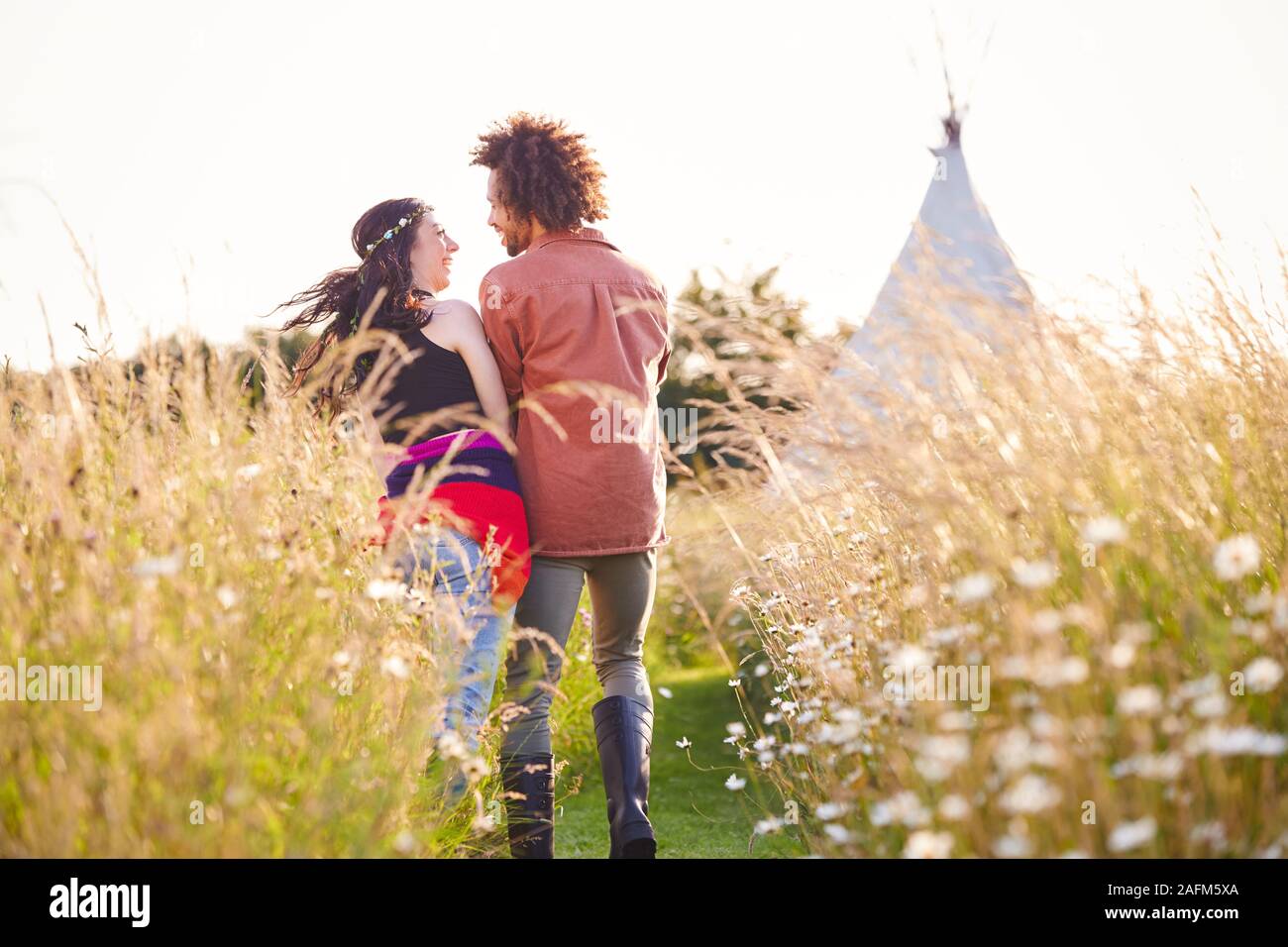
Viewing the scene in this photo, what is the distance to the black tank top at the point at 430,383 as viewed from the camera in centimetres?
303

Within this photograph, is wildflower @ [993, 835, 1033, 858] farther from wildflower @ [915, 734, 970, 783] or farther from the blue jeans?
the blue jeans

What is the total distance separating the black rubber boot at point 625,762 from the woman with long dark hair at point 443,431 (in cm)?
38

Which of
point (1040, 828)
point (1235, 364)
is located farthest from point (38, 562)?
point (1235, 364)

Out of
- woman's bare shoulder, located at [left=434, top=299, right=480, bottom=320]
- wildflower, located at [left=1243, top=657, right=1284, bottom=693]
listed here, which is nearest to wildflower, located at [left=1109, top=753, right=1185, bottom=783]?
wildflower, located at [left=1243, top=657, right=1284, bottom=693]

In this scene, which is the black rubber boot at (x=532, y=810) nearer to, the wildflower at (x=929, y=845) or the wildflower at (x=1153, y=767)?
the wildflower at (x=929, y=845)

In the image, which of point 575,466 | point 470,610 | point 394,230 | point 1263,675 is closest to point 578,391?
point 575,466

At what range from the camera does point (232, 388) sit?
2.56 m

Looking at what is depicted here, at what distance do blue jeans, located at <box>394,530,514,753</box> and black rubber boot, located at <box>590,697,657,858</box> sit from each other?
0.38 metres

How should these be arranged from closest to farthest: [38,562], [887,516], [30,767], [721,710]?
[30,767], [38,562], [887,516], [721,710]

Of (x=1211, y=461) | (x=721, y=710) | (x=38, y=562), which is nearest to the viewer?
(x=38, y=562)

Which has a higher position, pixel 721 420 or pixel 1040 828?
pixel 721 420

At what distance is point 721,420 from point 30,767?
1814 millimetres

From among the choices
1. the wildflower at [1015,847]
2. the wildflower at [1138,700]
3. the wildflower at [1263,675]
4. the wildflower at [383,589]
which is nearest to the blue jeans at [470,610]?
the wildflower at [383,589]
